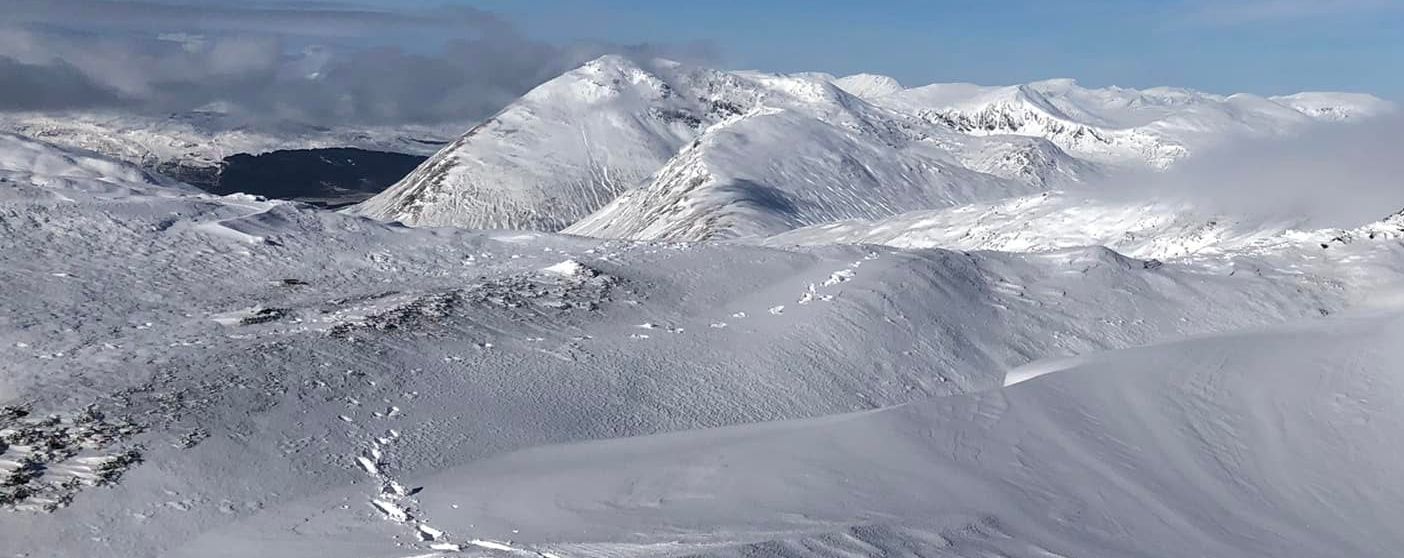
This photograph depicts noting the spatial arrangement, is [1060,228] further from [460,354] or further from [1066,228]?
[460,354]

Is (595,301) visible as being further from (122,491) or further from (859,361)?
(122,491)

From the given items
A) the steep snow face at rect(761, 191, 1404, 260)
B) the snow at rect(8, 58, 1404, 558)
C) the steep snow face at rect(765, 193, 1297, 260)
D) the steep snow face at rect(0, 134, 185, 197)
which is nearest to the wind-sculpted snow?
the snow at rect(8, 58, 1404, 558)

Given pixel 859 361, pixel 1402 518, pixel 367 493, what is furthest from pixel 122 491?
pixel 1402 518

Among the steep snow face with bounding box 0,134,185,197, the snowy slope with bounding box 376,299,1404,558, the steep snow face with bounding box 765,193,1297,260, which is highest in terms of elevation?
the snowy slope with bounding box 376,299,1404,558

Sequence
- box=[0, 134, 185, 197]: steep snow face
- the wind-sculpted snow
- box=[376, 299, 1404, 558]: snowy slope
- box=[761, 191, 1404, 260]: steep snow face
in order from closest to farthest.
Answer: box=[376, 299, 1404, 558]: snowy slope < the wind-sculpted snow < box=[761, 191, 1404, 260]: steep snow face < box=[0, 134, 185, 197]: steep snow face

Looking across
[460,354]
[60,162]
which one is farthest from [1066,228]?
[60,162]

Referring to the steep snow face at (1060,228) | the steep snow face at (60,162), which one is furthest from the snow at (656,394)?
the steep snow face at (60,162)

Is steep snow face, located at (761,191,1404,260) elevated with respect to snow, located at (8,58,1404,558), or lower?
lower

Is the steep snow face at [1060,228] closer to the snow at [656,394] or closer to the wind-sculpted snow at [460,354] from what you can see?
the wind-sculpted snow at [460,354]

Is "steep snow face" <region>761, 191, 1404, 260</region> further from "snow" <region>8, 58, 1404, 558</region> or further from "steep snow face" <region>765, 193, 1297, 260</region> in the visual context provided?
"snow" <region>8, 58, 1404, 558</region>

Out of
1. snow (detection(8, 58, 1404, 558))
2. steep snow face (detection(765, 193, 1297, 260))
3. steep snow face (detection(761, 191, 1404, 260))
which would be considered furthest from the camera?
steep snow face (detection(765, 193, 1297, 260))
